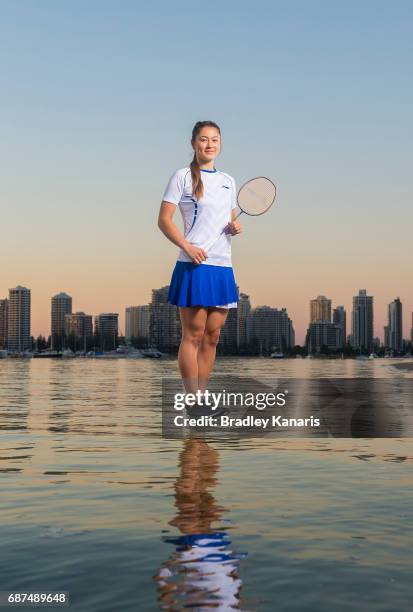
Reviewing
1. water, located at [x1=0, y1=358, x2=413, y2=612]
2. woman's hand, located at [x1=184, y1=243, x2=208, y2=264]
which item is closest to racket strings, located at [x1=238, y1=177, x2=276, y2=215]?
woman's hand, located at [x1=184, y1=243, x2=208, y2=264]

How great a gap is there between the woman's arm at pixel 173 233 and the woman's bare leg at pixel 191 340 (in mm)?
643

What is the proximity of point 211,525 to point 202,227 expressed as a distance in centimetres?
432

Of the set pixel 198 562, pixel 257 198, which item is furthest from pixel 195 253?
pixel 198 562

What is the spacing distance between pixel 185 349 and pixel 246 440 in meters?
1.17

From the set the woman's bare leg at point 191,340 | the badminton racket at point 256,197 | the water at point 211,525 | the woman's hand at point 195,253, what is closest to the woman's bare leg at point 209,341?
the woman's bare leg at point 191,340

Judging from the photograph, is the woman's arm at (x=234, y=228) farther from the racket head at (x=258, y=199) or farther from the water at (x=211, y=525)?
the water at (x=211, y=525)

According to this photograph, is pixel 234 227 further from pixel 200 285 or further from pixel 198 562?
pixel 198 562

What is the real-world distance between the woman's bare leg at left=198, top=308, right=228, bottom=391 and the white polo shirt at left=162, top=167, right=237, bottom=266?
0.57 metres

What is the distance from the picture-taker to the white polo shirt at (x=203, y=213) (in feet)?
28.2

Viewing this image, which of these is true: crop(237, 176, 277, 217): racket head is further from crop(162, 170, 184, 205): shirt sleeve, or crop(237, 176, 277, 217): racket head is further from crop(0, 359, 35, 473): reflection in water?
crop(0, 359, 35, 473): reflection in water

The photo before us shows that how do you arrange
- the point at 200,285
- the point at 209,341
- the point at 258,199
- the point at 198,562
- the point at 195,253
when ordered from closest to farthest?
the point at 198,562 → the point at 195,253 → the point at 200,285 → the point at 258,199 → the point at 209,341

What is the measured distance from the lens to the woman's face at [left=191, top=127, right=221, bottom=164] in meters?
8.62

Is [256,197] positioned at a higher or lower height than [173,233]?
higher

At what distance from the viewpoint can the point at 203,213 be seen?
863 cm
